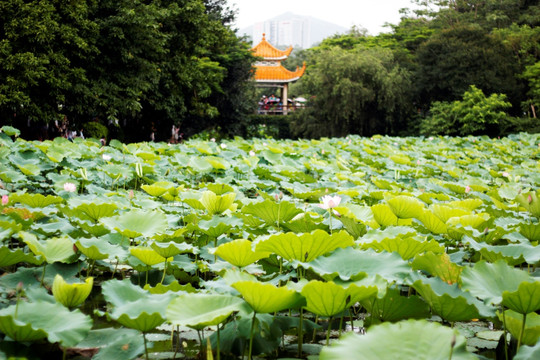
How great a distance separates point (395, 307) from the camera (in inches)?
39.7

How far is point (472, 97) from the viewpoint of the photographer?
1559cm

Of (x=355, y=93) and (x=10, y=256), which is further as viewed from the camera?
(x=355, y=93)

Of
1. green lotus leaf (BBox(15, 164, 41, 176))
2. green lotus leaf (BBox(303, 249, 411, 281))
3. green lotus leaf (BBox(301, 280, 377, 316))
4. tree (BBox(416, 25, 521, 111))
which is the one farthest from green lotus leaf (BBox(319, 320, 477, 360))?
tree (BBox(416, 25, 521, 111))

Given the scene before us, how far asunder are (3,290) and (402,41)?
22.4 m

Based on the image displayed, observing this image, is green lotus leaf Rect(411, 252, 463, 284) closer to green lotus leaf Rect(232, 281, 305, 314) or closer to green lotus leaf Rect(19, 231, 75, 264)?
green lotus leaf Rect(232, 281, 305, 314)

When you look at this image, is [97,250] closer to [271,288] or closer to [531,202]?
[271,288]

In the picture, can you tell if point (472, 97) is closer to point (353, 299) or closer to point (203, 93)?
point (203, 93)

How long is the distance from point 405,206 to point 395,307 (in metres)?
0.60

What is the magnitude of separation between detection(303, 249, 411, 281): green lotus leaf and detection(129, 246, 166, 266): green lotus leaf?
427 mm

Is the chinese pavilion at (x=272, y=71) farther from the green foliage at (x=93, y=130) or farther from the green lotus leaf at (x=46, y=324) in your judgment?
the green lotus leaf at (x=46, y=324)

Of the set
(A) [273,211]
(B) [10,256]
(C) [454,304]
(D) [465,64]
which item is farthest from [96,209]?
(D) [465,64]

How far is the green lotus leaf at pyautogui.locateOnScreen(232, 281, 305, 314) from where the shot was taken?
0.78 metres

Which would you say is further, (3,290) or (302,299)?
(3,290)

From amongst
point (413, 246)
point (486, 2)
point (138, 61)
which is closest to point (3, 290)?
point (413, 246)
